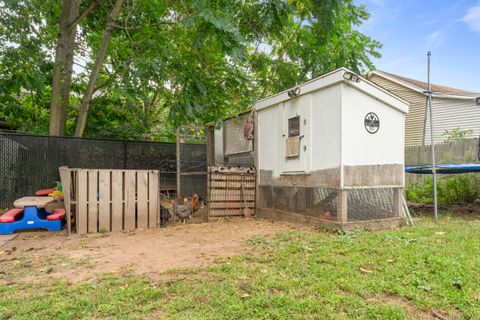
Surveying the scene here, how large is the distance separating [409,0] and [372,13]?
137 cm

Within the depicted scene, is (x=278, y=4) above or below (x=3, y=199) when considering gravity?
above

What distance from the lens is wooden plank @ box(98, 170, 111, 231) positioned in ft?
18.7

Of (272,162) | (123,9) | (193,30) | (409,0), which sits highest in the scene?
(409,0)

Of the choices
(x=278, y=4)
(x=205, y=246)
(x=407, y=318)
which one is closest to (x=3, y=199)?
(x=205, y=246)

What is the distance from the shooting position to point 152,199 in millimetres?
6234

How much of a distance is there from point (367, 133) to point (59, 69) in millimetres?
8020

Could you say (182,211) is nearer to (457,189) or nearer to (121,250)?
(121,250)

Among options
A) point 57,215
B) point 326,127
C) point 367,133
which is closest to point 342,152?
point 326,127

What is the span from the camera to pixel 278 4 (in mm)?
4586

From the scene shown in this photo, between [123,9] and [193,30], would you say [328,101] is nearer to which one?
[193,30]

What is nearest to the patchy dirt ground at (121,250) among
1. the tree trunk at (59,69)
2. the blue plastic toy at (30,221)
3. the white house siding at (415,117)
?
the blue plastic toy at (30,221)

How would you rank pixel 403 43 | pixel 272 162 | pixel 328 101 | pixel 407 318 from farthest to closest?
pixel 403 43 → pixel 272 162 → pixel 328 101 → pixel 407 318

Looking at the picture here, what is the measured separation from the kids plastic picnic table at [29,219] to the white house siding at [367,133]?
5489mm

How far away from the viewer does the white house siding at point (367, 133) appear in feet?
17.2
